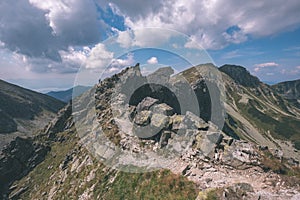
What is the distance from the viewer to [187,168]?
37.8 m

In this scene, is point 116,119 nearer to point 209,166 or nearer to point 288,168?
point 209,166

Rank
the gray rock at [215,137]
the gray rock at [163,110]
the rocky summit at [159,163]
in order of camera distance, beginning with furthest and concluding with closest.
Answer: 1. the gray rock at [163,110]
2. the gray rock at [215,137]
3. the rocky summit at [159,163]

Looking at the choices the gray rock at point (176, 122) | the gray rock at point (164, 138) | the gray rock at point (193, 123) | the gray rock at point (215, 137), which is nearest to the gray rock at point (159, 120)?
the gray rock at point (176, 122)

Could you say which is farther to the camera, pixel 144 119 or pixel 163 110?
pixel 163 110

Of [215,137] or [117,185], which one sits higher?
[215,137]

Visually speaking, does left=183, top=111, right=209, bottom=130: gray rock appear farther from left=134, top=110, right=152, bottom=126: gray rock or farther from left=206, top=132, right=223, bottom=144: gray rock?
left=134, top=110, right=152, bottom=126: gray rock

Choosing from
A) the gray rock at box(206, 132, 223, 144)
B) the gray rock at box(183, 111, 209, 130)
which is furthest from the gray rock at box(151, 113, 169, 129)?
the gray rock at box(206, 132, 223, 144)

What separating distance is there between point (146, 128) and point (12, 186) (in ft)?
251

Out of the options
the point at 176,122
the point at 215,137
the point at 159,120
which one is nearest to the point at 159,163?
the point at 176,122

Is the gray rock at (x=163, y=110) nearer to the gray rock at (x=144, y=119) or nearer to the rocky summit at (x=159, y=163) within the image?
the rocky summit at (x=159, y=163)

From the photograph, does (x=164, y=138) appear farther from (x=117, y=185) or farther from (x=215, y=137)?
(x=117, y=185)

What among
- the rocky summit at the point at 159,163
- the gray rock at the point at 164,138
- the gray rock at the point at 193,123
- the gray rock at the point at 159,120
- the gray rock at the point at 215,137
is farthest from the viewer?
the gray rock at the point at 159,120

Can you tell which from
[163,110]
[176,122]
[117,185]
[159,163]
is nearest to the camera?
[159,163]

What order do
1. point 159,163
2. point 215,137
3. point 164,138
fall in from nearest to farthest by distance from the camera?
point 215,137
point 159,163
point 164,138
